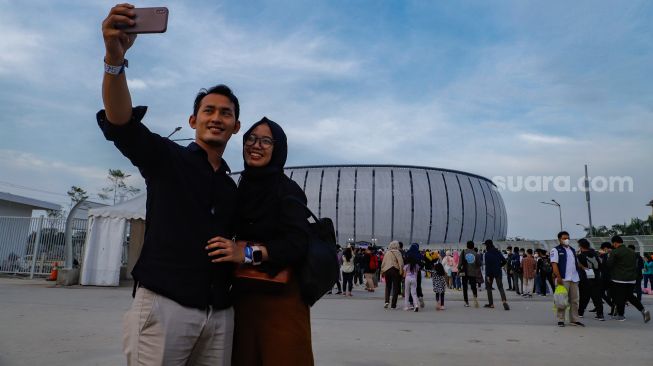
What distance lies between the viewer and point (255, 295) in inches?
77.4

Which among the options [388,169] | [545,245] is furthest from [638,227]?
[545,245]

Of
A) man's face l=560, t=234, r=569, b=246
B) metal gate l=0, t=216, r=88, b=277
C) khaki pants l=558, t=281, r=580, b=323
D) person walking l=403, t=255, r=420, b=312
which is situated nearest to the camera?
khaki pants l=558, t=281, r=580, b=323

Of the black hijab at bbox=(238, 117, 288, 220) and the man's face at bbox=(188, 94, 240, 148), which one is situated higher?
the man's face at bbox=(188, 94, 240, 148)

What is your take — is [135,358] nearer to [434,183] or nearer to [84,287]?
[84,287]

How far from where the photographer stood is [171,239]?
1726 millimetres

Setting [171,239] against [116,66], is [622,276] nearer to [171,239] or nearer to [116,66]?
[171,239]

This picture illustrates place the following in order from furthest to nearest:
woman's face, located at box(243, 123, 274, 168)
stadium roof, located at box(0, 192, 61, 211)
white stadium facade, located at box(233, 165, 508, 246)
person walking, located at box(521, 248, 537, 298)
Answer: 1. white stadium facade, located at box(233, 165, 508, 246)
2. stadium roof, located at box(0, 192, 61, 211)
3. person walking, located at box(521, 248, 537, 298)
4. woman's face, located at box(243, 123, 274, 168)

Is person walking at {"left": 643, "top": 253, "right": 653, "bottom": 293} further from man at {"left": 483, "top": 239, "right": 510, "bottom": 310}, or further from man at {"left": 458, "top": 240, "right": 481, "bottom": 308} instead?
man at {"left": 458, "top": 240, "right": 481, "bottom": 308}

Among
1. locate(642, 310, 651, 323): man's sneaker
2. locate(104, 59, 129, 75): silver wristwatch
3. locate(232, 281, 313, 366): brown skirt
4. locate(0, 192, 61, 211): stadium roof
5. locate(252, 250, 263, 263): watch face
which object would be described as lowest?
locate(642, 310, 651, 323): man's sneaker

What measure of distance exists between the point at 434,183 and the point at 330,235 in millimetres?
67573

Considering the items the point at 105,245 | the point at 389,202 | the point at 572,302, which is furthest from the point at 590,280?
the point at 389,202

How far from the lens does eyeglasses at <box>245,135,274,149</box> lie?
2.11 m

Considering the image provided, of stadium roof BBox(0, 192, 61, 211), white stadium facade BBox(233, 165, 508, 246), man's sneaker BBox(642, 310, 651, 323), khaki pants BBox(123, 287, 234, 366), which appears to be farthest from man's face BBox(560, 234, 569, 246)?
white stadium facade BBox(233, 165, 508, 246)

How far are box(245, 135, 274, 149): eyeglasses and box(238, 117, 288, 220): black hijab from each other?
25 millimetres
